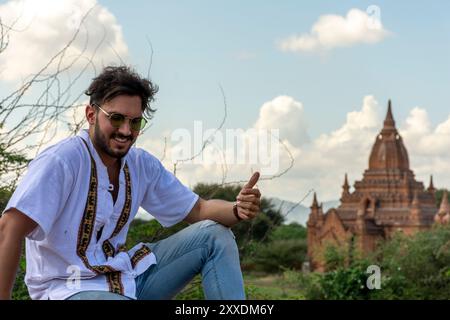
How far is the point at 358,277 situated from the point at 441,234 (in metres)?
5.18

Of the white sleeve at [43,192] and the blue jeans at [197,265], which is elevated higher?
the white sleeve at [43,192]

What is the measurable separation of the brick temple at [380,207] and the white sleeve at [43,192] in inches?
1257

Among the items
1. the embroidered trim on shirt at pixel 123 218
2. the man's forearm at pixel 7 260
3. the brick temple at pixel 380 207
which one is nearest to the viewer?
the man's forearm at pixel 7 260

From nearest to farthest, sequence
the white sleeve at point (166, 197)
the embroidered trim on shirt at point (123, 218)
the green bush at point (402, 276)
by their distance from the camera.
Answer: the embroidered trim on shirt at point (123, 218), the white sleeve at point (166, 197), the green bush at point (402, 276)

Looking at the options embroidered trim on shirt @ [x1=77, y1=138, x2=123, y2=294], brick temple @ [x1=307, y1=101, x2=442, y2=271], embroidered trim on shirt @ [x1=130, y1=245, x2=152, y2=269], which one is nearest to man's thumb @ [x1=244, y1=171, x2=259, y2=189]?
embroidered trim on shirt @ [x1=130, y1=245, x2=152, y2=269]

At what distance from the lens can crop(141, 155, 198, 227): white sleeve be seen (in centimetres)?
325

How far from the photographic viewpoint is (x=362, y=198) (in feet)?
124

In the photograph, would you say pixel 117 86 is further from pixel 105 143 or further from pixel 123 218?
pixel 123 218

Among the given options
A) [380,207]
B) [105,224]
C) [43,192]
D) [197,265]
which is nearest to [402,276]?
[197,265]

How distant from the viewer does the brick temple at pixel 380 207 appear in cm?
3609

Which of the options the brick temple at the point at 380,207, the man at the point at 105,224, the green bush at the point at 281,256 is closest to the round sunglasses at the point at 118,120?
the man at the point at 105,224

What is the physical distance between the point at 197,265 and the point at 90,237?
38cm

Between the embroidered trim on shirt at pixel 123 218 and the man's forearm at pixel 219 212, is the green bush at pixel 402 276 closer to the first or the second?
the man's forearm at pixel 219 212
